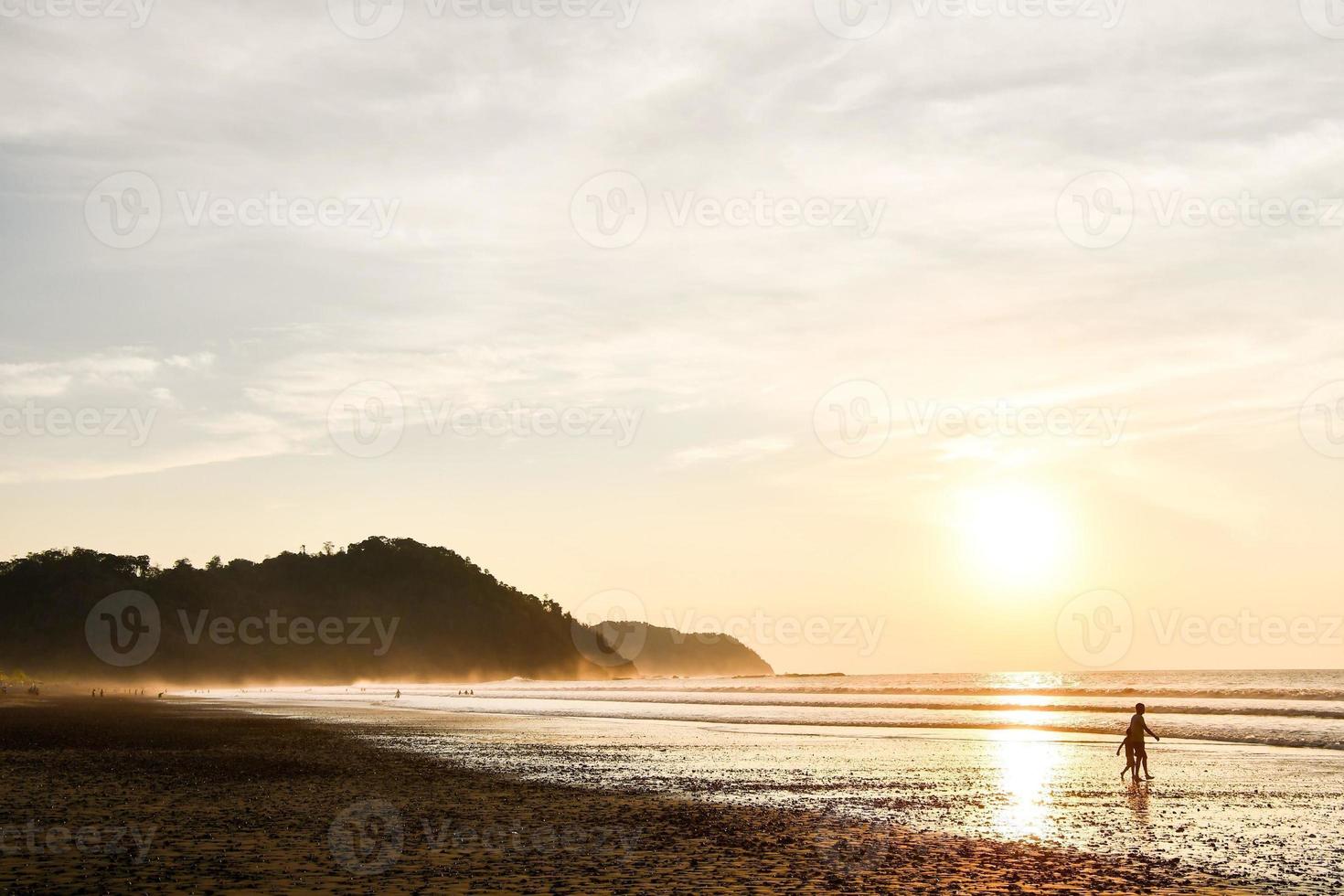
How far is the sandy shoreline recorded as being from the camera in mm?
15250

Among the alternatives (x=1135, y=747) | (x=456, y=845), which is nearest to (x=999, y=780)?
(x=1135, y=747)

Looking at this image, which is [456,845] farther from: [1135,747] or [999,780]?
[1135,747]

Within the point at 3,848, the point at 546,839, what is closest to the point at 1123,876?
the point at 546,839

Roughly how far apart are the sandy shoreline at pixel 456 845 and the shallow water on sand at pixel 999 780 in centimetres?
187

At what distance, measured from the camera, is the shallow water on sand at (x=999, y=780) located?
20047 mm

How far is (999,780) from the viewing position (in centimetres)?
3069

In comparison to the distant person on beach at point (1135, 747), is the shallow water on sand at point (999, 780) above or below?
below

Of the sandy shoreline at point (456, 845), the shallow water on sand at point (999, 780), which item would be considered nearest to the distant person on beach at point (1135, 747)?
the shallow water on sand at point (999, 780)

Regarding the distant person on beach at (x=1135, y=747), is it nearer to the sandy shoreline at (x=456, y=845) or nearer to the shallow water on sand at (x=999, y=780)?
the shallow water on sand at (x=999, y=780)

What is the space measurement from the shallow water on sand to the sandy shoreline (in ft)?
6.13

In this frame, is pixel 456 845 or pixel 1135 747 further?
pixel 1135 747

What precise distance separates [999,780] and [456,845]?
17944 mm

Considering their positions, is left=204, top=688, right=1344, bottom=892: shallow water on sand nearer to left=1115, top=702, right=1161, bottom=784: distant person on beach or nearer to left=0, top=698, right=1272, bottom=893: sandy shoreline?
left=1115, top=702, right=1161, bottom=784: distant person on beach

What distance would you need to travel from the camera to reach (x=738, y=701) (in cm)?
9656
